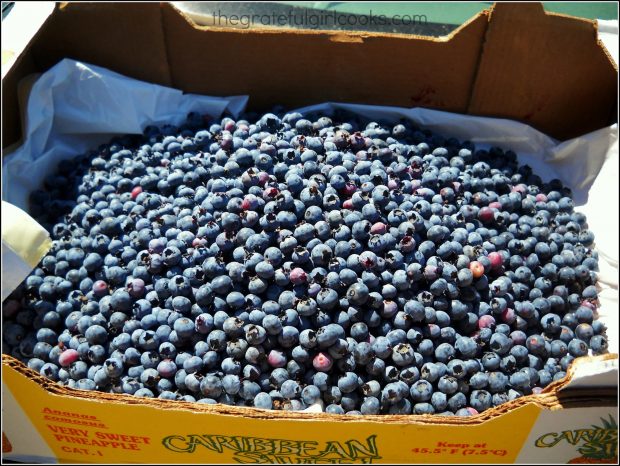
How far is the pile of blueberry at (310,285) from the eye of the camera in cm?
147

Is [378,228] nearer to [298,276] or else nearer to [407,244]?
[407,244]

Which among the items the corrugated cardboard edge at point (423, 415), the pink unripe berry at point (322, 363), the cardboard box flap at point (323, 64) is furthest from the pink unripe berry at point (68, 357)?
the cardboard box flap at point (323, 64)

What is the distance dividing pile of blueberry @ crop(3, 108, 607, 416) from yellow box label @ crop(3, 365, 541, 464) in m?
0.08

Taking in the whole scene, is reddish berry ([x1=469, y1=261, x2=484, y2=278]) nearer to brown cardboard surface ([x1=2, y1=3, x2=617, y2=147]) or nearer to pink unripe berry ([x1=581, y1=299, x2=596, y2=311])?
pink unripe berry ([x1=581, y1=299, x2=596, y2=311])

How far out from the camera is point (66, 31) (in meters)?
2.07

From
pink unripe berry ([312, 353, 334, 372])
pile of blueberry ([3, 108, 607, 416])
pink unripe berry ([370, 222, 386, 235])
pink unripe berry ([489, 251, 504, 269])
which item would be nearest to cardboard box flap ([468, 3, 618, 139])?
pile of blueberry ([3, 108, 607, 416])

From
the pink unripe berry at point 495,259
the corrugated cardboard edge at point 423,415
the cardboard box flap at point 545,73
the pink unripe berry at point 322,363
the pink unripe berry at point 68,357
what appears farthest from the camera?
the cardboard box flap at point 545,73

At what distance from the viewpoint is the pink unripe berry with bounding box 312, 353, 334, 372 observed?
4.77 feet

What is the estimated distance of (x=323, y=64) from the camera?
6.84 ft

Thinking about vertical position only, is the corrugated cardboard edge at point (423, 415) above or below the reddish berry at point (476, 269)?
below

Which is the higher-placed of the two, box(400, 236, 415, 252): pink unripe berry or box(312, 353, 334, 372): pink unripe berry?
box(400, 236, 415, 252): pink unripe berry

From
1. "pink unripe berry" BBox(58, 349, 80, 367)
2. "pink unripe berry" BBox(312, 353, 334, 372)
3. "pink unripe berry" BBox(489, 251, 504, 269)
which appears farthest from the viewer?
"pink unripe berry" BBox(489, 251, 504, 269)

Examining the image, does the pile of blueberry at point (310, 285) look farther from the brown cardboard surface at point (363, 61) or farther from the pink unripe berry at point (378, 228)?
the brown cardboard surface at point (363, 61)

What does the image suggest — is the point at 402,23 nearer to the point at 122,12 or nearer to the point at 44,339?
the point at 122,12
